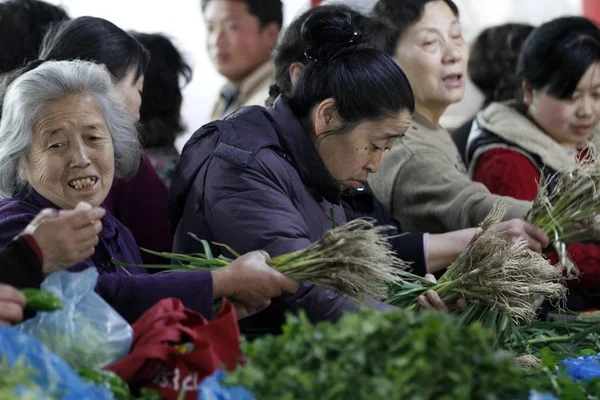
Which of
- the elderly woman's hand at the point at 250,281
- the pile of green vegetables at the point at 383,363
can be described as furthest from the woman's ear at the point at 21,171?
the pile of green vegetables at the point at 383,363

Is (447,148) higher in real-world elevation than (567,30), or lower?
lower

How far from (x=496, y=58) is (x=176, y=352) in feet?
9.48

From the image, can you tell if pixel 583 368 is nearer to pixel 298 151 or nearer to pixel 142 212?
pixel 298 151


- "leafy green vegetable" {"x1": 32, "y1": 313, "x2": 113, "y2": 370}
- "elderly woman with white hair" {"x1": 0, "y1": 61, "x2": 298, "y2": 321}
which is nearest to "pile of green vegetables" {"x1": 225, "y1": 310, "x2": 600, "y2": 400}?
"leafy green vegetable" {"x1": 32, "y1": 313, "x2": 113, "y2": 370}

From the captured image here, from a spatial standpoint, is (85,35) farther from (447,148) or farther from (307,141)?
(447,148)

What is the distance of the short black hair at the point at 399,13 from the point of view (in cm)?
376

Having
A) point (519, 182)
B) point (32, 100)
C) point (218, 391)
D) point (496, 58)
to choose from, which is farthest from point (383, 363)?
point (496, 58)

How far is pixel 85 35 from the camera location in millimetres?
3084

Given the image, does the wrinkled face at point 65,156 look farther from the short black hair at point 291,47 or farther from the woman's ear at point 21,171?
the short black hair at point 291,47

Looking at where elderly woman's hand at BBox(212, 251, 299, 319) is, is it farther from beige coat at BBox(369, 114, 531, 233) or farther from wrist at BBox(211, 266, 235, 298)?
beige coat at BBox(369, 114, 531, 233)

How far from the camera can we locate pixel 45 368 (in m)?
1.82

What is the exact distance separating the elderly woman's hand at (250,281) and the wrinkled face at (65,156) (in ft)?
1.31

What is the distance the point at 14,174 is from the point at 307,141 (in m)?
0.75

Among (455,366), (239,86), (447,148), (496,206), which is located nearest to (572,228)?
(496,206)
